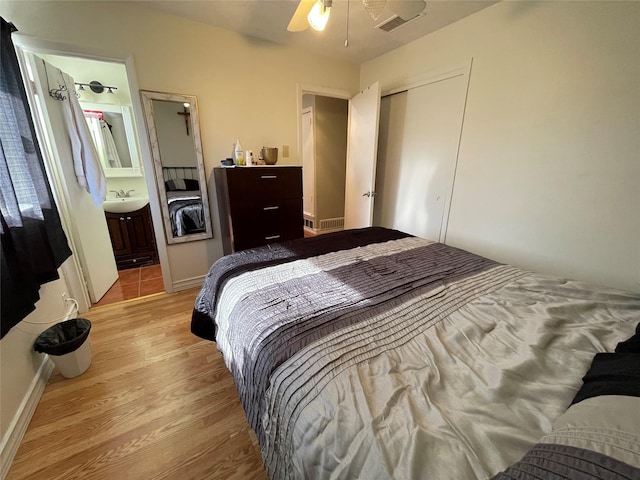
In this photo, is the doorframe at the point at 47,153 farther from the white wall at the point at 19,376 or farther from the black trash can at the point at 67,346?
the black trash can at the point at 67,346

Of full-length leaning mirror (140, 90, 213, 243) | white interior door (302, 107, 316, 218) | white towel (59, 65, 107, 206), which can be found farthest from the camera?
white interior door (302, 107, 316, 218)

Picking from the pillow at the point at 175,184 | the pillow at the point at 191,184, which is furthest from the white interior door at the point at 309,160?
the pillow at the point at 175,184

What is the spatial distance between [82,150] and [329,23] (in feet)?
7.92

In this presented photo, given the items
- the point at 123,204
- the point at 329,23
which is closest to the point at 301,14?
the point at 329,23

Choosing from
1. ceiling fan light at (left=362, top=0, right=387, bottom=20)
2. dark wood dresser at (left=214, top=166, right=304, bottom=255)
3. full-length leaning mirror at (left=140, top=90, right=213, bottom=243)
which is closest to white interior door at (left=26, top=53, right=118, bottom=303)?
full-length leaning mirror at (left=140, top=90, right=213, bottom=243)

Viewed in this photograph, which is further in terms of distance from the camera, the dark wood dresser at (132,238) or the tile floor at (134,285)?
the dark wood dresser at (132,238)

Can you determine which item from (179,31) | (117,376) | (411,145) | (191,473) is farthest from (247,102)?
(191,473)

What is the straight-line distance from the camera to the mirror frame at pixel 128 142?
302 centimetres

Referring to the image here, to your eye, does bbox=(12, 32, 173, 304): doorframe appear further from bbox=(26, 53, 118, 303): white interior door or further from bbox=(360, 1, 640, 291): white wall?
bbox=(360, 1, 640, 291): white wall

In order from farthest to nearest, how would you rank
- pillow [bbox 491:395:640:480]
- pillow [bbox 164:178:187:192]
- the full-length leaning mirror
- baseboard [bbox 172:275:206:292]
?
baseboard [bbox 172:275:206:292]
pillow [bbox 164:178:187:192]
the full-length leaning mirror
pillow [bbox 491:395:640:480]

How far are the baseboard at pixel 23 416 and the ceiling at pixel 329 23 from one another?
267cm

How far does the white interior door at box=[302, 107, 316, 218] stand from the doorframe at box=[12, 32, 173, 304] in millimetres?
2283

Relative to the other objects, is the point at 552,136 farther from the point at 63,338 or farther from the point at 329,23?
the point at 63,338

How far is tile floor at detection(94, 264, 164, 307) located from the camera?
2.43 m
